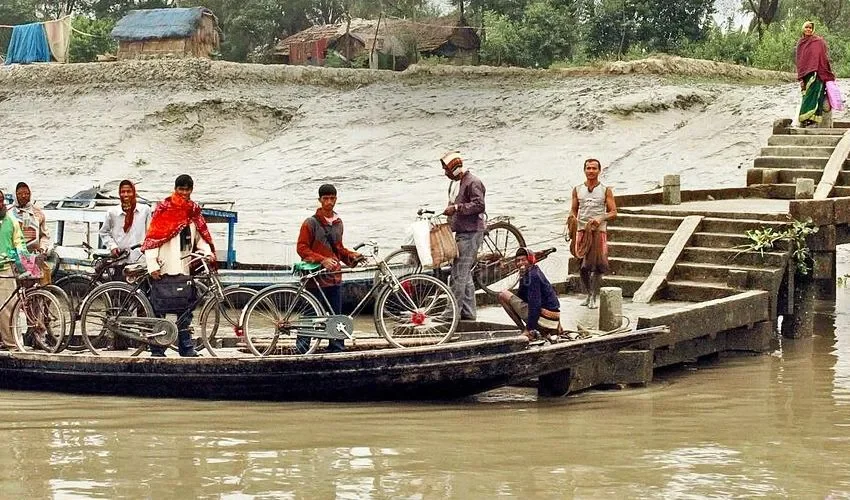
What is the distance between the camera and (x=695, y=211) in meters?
16.3

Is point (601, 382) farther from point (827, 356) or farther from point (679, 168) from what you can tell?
point (679, 168)

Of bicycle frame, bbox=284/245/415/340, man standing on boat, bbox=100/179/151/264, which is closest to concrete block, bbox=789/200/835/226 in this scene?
bicycle frame, bbox=284/245/415/340

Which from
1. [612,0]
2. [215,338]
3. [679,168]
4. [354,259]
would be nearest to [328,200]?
[354,259]

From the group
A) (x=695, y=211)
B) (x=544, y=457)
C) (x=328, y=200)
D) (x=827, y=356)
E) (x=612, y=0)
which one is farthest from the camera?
(x=612, y=0)

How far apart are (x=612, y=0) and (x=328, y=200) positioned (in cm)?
2712

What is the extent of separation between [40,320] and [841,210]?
8855 millimetres

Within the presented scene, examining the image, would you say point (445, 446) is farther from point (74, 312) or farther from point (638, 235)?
point (638, 235)

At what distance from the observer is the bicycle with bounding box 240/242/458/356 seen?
36.9ft

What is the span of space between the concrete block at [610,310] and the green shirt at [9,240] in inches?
200

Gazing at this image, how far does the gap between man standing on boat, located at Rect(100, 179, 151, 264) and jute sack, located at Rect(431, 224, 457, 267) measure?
2.52 metres

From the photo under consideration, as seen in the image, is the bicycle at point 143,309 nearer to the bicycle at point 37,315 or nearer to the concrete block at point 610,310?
the bicycle at point 37,315

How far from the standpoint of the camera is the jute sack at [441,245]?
12.0 metres

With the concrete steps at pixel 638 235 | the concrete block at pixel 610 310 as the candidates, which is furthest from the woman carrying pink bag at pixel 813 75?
the concrete block at pixel 610 310

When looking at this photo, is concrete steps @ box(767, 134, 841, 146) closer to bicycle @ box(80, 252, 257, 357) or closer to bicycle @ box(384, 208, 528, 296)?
bicycle @ box(384, 208, 528, 296)
